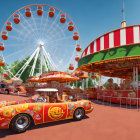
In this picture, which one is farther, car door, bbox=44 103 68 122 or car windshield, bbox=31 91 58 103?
car windshield, bbox=31 91 58 103

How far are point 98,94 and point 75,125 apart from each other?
26.3 ft

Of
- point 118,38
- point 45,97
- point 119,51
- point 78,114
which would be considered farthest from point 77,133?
point 118,38

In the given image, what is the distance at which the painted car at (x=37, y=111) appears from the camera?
11.9 feet

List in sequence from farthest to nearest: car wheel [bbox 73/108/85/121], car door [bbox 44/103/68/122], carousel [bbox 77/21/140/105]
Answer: carousel [bbox 77/21/140/105]
car wheel [bbox 73/108/85/121]
car door [bbox 44/103/68/122]

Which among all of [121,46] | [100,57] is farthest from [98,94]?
[121,46]

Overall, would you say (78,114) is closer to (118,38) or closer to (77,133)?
(77,133)

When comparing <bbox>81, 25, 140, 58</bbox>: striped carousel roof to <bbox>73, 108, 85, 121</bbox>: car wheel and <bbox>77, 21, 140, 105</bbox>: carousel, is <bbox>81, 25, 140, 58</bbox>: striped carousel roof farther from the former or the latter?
<bbox>73, 108, 85, 121</bbox>: car wheel

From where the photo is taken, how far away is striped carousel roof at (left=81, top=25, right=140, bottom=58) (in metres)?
7.84

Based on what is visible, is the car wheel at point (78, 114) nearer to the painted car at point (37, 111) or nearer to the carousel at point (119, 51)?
the painted car at point (37, 111)

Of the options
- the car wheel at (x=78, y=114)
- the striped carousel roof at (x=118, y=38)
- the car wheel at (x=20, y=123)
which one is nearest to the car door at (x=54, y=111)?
the car wheel at (x=78, y=114)

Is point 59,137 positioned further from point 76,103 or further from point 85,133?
point 76,103

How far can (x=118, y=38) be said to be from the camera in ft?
27.5

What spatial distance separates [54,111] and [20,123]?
1.17 metres

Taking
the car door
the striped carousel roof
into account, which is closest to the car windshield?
the car door
